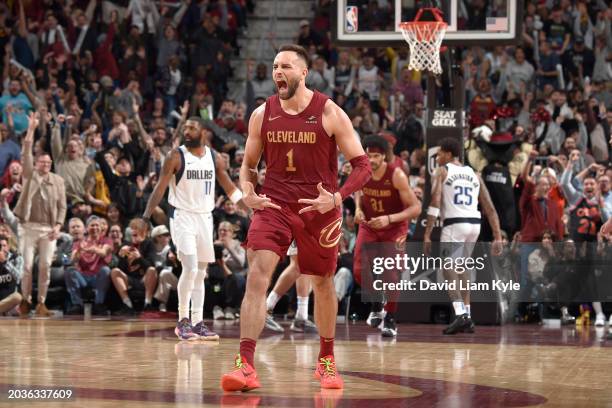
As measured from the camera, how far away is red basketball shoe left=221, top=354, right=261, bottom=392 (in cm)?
811

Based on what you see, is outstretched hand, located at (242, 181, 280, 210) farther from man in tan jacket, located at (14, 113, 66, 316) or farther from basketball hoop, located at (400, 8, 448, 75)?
man in tan jacket, located at (14, 113, 66, 316)

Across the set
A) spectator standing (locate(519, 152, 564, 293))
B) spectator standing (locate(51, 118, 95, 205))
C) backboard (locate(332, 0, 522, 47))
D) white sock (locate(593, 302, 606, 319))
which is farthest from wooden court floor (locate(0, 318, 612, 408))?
spectator standing (locate(51, 118, 95, 205))

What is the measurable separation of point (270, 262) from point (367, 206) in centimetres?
581

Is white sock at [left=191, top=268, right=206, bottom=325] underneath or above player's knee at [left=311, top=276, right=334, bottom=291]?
underneath

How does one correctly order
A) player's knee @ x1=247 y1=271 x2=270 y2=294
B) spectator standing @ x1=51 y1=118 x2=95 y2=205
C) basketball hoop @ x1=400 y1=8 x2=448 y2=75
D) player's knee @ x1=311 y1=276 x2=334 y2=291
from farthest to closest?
1. spectator standing @ x1=51 y1=118 x2=95 y2=205
2. basketball hoop @ x1=400 y1=8 x2=448 y2=75
3. player's knee @ x1=311 y1=276 x2=334 y2=291
4. player's knee @ x1=247 y1=271 x2=270 y2=294

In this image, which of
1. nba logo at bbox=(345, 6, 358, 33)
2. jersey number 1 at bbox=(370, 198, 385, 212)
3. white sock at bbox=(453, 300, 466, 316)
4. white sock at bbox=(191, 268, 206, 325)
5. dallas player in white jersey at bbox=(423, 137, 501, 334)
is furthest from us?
nba logo at bbox=(345, 6, 358, 33)

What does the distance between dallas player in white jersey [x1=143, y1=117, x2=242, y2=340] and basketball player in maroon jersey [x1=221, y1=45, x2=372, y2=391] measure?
4.01 metres

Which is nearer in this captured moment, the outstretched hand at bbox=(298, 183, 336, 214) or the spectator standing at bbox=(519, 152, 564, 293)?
the outstretched hand at bbox=(298, 183, 336, 214)

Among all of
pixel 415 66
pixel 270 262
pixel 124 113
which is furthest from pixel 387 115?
pixel 270 262

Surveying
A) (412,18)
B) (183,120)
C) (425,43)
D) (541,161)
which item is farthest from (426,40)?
(541,161)

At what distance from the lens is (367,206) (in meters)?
14.3

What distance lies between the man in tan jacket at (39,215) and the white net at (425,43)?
18.4 feet

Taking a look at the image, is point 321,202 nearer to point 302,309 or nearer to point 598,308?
point 302,309

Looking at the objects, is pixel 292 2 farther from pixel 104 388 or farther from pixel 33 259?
pixel 104 388
